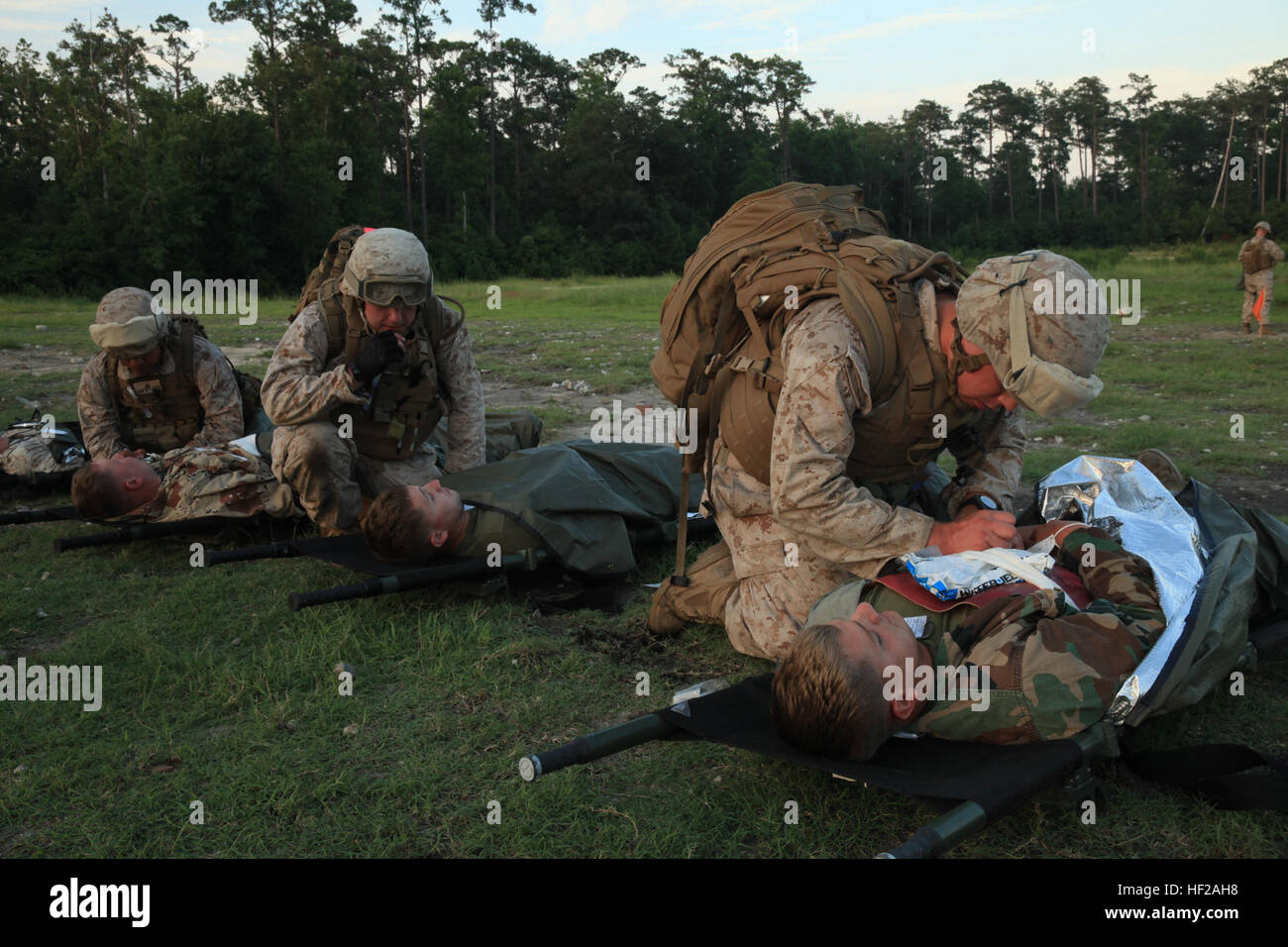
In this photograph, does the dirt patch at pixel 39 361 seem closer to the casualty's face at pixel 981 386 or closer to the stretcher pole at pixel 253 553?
the stretcher pole at pixel 253 553

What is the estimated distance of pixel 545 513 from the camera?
480 centimetres

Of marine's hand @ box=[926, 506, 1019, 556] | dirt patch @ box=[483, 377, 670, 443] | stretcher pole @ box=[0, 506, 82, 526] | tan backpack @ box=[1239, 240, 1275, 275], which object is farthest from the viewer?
tan backpack @ box=[1239, 240, 1275, 275]

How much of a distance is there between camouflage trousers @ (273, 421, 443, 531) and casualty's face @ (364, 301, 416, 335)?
23.6 inches

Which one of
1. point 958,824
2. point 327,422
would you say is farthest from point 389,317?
point 958,824

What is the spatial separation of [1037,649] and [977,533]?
2.08ft

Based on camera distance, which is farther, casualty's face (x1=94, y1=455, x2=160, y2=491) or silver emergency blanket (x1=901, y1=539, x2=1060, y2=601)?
casualty's face (x1=94, y1=455, x2=160, y2=491)

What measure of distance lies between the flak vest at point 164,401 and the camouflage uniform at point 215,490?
68 centimetres

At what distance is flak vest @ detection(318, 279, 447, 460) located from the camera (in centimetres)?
521

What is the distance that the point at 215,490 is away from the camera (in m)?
5.40

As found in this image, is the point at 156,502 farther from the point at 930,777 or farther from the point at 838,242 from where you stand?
the point at 930,777

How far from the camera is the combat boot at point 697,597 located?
13.4 ft

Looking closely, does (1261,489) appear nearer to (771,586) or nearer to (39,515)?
(771,586)

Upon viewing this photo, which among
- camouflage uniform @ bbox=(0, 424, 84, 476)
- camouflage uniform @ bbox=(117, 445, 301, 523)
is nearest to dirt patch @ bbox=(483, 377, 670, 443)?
camouflage uniform @ bbox=(117, 445, 301, 523)

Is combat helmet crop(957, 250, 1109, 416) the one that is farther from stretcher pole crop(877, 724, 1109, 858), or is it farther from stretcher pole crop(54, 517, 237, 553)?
stretcher pole crop(54, 517, 237, 553)
